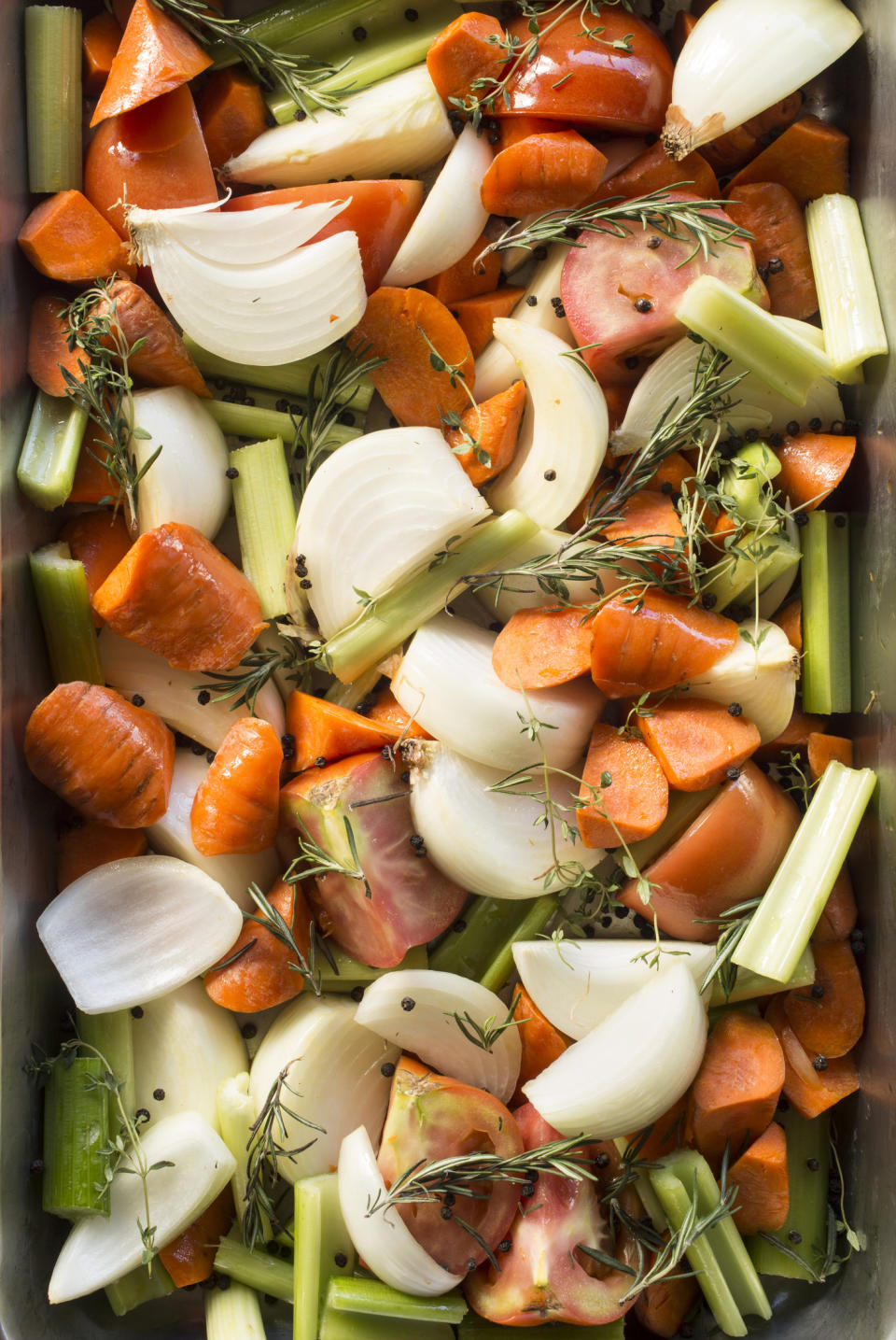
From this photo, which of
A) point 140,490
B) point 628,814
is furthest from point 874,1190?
point 140,490

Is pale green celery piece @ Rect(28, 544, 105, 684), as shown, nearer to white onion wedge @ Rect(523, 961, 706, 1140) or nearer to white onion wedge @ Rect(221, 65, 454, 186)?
white onion wedge @ Rect(221, 65, 454, 186)

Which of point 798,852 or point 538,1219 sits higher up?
point 798,852

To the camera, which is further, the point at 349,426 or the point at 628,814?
the point at 349,426

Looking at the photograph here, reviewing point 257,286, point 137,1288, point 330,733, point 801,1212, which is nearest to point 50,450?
point 257,286

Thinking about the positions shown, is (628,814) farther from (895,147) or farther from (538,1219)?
(895,147)

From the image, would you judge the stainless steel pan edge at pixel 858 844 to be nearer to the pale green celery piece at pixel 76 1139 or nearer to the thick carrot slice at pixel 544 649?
the pale green celery piece at pixel 76 1139

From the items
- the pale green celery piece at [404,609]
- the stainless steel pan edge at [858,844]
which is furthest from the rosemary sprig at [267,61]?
the pale green celery piece at [404,609]
